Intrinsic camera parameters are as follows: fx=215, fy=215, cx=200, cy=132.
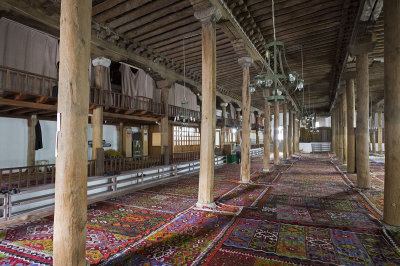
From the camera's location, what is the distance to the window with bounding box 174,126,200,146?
15.0 m

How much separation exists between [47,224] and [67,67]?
3.36 meters

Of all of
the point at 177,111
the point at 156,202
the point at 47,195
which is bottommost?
the point at 156,202

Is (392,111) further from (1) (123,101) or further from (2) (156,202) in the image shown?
(1) (123,101)

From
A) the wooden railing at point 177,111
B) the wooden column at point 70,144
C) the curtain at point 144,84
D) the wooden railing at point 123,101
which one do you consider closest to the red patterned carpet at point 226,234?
the wooden column at point 70,144

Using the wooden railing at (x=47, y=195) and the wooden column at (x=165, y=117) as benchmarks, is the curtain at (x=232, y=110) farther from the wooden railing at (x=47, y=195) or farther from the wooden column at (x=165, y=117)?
the wooden railing at (x=47, y=195)

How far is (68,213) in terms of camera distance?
218 centimetres

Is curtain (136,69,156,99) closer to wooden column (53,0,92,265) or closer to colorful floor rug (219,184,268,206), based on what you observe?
colorful floor rug (219,184,268,206)

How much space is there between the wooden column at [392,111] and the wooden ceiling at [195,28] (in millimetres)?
2047

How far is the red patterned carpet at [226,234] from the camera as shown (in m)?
2.75

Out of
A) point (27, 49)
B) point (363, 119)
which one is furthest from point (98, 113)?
point (363, 119)

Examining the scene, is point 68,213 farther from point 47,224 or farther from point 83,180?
point 47,224

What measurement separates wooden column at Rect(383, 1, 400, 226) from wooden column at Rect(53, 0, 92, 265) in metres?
4.64

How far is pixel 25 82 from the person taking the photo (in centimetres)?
578

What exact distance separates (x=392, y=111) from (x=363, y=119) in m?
3.24
